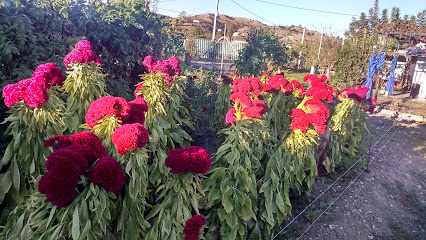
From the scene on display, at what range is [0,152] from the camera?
254 centimetres

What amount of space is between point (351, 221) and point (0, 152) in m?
3.95

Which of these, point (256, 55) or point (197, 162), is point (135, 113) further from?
point (256, 55)

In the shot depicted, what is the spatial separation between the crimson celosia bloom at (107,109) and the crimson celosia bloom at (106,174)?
13.1 inches

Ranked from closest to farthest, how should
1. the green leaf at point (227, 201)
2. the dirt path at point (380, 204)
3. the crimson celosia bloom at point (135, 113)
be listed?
the crimson celosia bloom at point (135, 113) → the green leaf at point (227, 201) → the dirt path at point (380, 204)

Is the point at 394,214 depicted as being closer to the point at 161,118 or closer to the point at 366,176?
the point at 366,176

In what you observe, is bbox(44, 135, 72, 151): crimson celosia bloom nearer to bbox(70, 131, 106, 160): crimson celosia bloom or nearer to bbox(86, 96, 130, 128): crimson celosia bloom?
bbox(70, 131, 106, 160): crimson celosia bloom

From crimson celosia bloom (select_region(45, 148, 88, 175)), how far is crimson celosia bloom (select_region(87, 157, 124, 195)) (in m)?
0.05

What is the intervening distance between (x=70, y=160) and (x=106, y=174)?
0.52ft

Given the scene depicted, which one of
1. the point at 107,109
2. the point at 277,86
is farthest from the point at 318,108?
the point at 107,109

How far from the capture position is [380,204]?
4023 millimetres

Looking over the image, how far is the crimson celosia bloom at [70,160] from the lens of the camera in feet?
3.76

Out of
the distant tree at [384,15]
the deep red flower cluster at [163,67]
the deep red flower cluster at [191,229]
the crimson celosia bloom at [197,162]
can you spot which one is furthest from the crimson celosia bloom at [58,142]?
the distant tree at [384,15]

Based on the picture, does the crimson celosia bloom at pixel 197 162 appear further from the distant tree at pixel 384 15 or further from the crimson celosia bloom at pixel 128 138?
the distant tree at pixel 384 15

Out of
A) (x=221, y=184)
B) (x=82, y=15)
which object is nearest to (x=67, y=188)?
(x=221, y=184)
